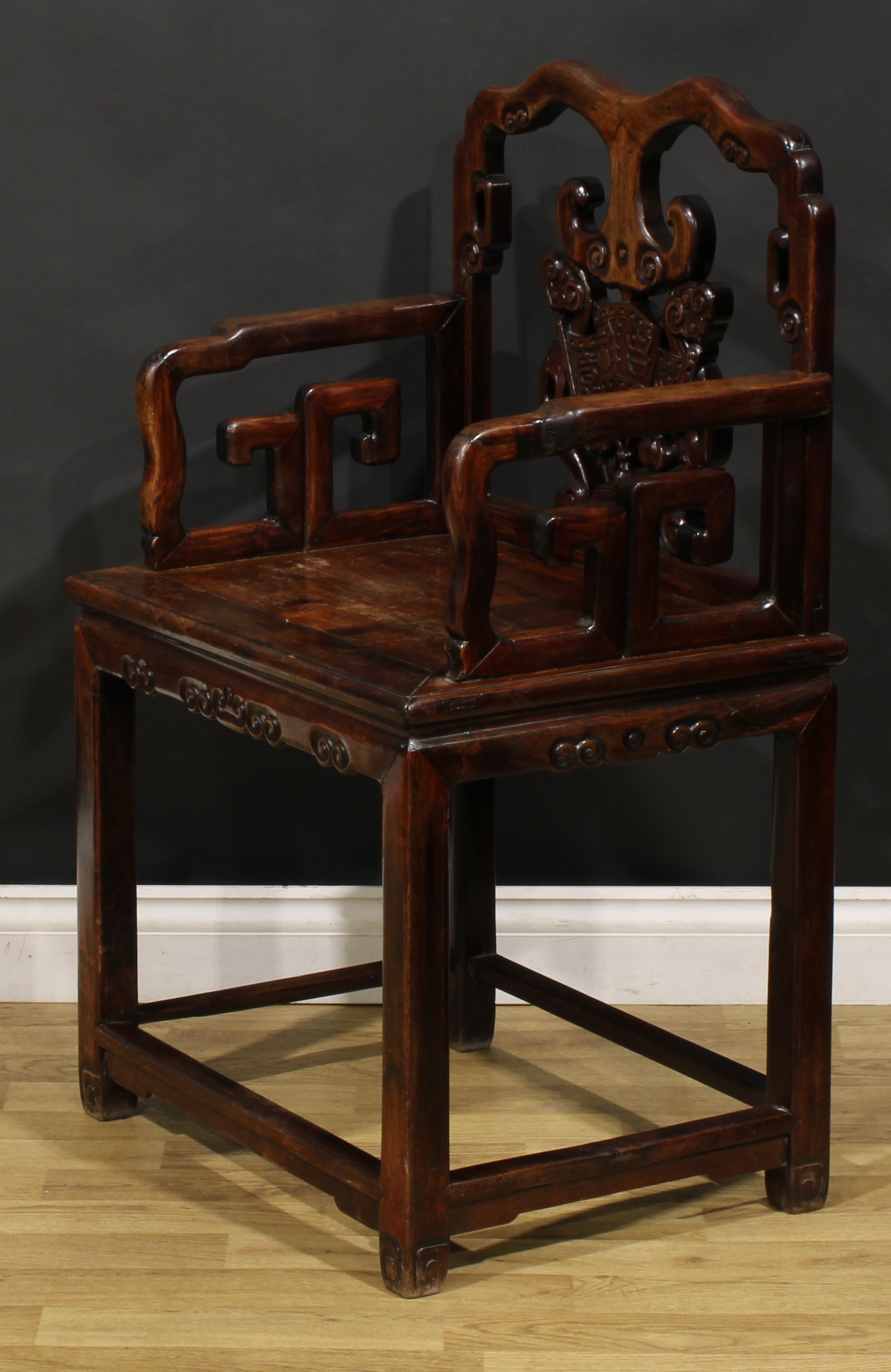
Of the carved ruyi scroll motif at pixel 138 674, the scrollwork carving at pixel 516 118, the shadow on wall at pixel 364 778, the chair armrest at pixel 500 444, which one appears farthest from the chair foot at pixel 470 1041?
the scrollwork carving at pixel 516 118

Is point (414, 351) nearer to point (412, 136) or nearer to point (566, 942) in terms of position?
point (412, 136)

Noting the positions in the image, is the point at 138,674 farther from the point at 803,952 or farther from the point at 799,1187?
the point at 799,1187

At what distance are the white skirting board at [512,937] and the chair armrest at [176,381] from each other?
0.55 meters

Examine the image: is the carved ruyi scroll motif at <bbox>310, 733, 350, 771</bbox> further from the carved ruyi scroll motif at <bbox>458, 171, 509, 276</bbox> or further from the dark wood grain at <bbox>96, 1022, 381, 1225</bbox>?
the carved ruyi scroll motif at <bbox>458, 171, 509, 276</bbox>

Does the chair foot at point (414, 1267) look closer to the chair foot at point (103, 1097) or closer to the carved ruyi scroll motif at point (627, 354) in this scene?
the chair foot at point (103, 1097)

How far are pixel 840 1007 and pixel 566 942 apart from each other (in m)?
0.32

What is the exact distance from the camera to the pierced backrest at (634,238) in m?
1.83

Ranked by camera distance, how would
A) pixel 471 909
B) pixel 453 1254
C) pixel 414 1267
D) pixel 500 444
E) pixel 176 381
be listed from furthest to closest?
pixel 471 909, pixel 176 381, pixel 453 1254, pixel 414 1267, pixel 500 444

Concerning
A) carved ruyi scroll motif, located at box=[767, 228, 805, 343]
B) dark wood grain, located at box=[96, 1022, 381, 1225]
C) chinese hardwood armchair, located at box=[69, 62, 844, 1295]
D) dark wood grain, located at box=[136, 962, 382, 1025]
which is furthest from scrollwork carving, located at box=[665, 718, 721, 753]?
dark wood grain, located at box=[136, 962, 382, 1025]

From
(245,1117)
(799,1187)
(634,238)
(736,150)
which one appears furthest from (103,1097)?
(736,150)

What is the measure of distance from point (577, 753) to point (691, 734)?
0.37ft

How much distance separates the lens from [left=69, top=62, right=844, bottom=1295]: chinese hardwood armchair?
5.82 ft

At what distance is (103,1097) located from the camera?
7.26ft

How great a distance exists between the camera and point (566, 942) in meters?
2.53
